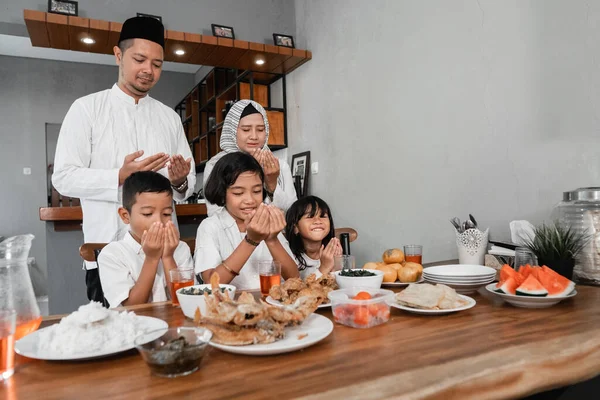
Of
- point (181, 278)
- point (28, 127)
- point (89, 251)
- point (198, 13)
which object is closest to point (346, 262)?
point (181, 278)

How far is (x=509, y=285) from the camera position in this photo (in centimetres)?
108

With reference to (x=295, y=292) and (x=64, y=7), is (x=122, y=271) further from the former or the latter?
(x=64, y=7)

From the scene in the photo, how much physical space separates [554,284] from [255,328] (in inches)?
31.4

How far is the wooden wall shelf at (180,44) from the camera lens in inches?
117

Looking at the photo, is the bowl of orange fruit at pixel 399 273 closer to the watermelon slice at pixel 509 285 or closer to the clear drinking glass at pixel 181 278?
the watermelon slice at pixel 509 285

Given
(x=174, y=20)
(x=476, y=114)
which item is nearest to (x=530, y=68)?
(x=476, y=114)

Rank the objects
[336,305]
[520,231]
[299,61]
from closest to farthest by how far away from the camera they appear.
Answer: [336,305] < [520,231] < [299,61]

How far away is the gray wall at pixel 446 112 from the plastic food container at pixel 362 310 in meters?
1.31

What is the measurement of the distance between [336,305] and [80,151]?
1.58m

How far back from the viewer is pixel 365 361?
2.27 feet

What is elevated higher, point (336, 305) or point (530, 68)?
point (530, 68)

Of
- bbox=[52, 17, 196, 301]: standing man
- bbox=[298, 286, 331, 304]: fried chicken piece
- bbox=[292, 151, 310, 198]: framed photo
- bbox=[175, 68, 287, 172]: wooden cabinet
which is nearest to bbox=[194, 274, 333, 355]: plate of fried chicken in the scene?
bbox=[298, 286, 331, 304]: fried chicken piece

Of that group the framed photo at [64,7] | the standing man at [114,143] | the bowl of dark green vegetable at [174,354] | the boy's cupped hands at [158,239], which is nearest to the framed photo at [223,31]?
the framed photo at [64,7]

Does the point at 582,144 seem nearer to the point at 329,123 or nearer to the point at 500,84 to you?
the point at 500,84
